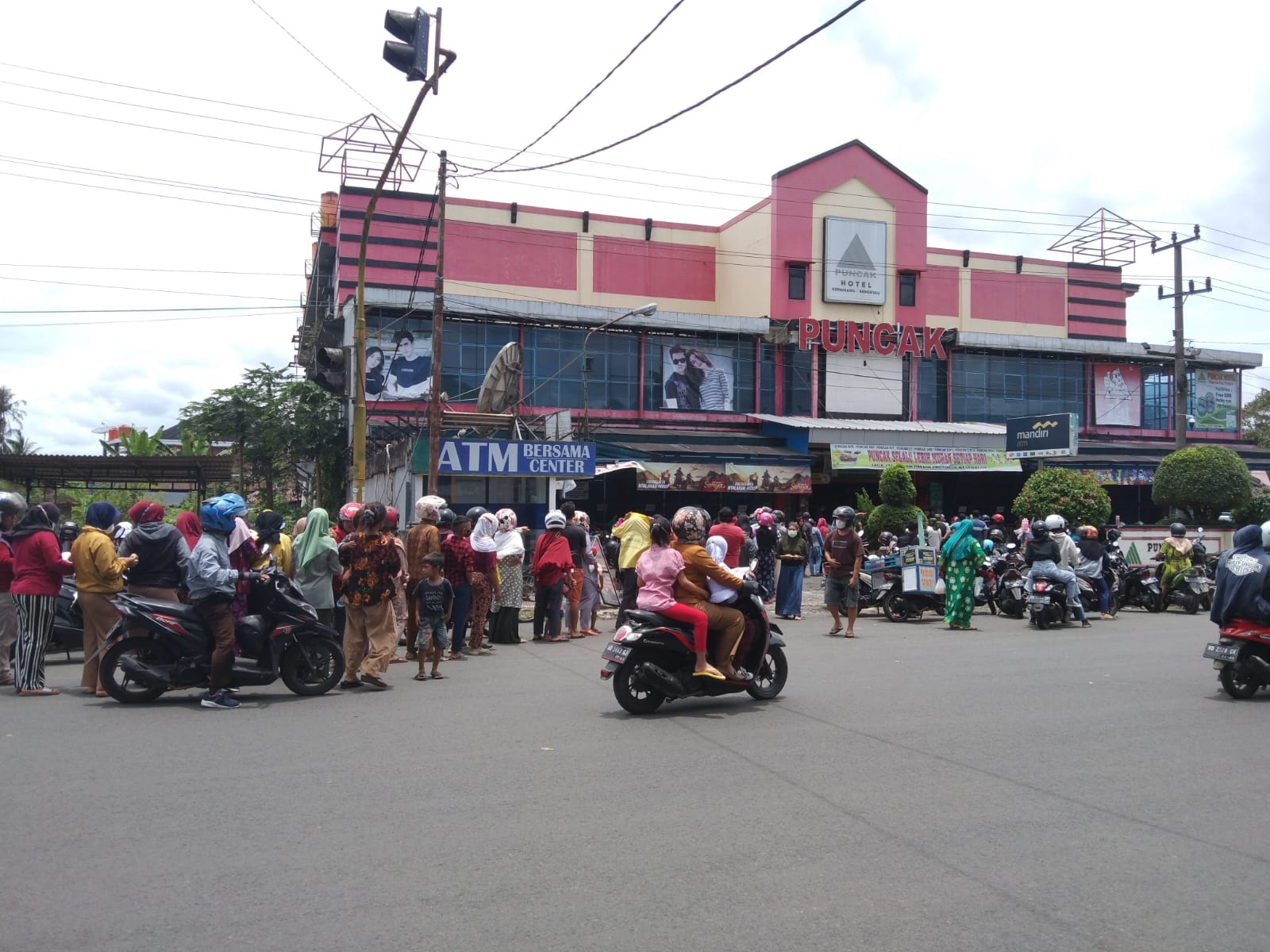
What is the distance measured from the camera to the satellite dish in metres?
23.7

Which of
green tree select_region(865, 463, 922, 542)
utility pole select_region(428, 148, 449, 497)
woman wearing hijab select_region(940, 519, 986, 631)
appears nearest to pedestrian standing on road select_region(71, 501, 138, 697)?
utility pole select_region(428, 148, 449, 497)

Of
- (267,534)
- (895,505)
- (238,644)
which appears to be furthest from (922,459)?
(238,644)

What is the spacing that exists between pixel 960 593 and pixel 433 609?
845 cm

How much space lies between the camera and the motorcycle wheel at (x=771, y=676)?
9.23m

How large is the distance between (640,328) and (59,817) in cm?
2972

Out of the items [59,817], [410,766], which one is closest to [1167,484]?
[410,766]

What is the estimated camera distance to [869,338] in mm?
36875

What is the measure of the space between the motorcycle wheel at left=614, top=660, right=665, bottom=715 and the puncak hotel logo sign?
3030cm

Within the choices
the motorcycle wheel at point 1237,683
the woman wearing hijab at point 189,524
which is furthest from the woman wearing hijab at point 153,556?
Result: the motorcycle wheel at point 1237,683

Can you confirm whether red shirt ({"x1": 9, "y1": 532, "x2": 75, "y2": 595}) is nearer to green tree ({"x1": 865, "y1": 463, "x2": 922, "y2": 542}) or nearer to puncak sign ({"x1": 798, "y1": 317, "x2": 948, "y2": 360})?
green tree ({"x1": 865, "y1": 463, "x2": 922, "y2": 542})

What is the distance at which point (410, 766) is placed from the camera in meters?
6.80

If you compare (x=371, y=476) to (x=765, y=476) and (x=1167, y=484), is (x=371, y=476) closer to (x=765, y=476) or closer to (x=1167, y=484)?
(x=765, y=476)

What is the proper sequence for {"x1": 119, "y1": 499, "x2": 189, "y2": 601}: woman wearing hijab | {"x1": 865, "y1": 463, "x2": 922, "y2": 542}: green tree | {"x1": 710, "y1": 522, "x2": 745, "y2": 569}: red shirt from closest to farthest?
{"x1": 119, "y1": 499, "x2": 189, "y2": 601}: woman wearing hijab, {"x1": 710, "y1": 522, "x2": 745, "y2": 569}: red shirt, {"x1": 865, "y1": 463, "x2": 922, "y2": 542}: green tree

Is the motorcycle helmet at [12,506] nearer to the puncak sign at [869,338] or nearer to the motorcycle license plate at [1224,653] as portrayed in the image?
the motorcycle license plate at [1224,653]
